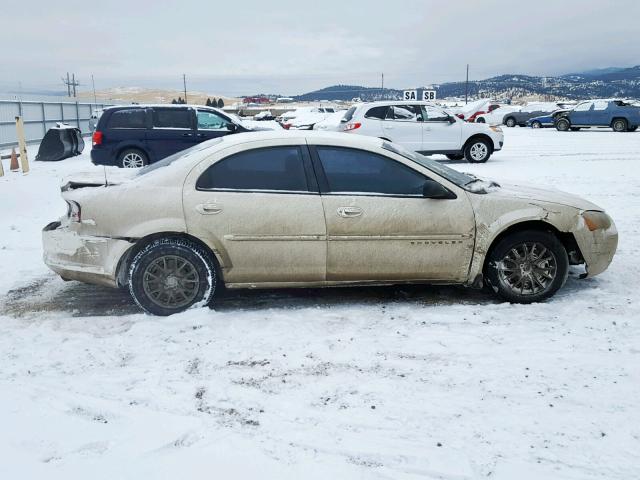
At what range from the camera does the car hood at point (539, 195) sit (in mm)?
5008

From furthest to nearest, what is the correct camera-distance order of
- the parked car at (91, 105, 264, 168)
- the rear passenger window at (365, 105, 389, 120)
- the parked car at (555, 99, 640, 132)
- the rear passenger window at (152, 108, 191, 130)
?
the parked car at (555, 99, 640, 132), the rear passenger window at (365, 105, 389, 120), the rear passenger window at (152, 108, 191, 130), the parked car at (91, 105, 264, 168)

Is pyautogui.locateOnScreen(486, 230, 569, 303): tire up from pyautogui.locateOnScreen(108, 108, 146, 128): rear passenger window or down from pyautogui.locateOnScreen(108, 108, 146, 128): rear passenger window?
down

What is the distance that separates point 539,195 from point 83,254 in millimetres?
3827

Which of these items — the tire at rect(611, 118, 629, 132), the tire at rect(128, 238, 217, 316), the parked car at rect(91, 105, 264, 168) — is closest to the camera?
the tire at rect(128, 238, 217, 316)

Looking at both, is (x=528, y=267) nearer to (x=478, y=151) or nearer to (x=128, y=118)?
(x=128, y=118)

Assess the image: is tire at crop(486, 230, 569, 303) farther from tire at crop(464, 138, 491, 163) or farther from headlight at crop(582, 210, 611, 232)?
tire at crop(464, 138, 491, 163)

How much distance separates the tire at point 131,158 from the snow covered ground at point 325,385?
8.09 metres

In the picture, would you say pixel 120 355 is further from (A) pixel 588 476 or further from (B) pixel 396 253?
(A) pixel 588 476

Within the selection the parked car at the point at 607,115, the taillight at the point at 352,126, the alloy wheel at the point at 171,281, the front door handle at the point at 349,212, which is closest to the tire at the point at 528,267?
the front door handle at the point at 349,212

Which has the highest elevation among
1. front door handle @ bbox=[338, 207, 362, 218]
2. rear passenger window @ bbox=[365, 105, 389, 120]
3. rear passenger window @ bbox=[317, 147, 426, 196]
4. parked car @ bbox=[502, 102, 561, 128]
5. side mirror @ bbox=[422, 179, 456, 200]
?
parked car @ bbox=[502, 102, 561, 128]

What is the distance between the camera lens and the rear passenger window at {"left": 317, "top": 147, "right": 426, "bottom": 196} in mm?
4820

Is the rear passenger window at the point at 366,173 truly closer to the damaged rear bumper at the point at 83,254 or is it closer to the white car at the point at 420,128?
the damaged rear bumper at the point at 83,254

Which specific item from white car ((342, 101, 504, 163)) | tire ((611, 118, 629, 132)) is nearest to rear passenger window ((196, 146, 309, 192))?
white car ((342, 101, 504, 163))

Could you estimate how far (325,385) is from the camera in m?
3.57
